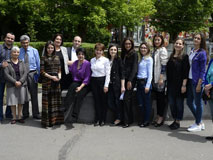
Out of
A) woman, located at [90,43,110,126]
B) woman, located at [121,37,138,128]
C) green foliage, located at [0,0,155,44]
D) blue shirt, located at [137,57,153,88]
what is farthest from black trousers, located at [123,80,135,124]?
green foliage, located at [0,0,155,44]

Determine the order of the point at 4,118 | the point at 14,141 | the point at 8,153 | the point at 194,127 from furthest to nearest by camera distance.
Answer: the point at 4,118 → the point at 194,127 → the point at 14,141 → the point at 8,153

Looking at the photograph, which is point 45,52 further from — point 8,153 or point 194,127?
point 194,127

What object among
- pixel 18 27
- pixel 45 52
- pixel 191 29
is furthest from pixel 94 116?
pixel 191 29

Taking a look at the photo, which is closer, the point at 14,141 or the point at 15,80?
the point at 14,141

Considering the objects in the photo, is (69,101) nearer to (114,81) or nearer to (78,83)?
(78,83)

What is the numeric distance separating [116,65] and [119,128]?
1345 millimetres

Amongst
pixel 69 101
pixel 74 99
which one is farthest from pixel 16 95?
pixel 74 99

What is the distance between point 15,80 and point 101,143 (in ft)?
8.01

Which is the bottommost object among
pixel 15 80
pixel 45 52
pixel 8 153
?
pixel 8 153

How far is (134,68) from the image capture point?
5.61 meters

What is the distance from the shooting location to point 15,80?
5.85 metres

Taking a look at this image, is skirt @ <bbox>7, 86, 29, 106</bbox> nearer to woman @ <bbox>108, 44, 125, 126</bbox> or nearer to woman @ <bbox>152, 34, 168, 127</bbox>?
woman @ <bbox>108, 44, 125, 126</bbox>

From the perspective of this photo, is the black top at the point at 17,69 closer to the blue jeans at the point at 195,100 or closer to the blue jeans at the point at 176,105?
the blue jeans at the point at 176,105

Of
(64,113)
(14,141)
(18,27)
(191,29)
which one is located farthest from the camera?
(191,29)
